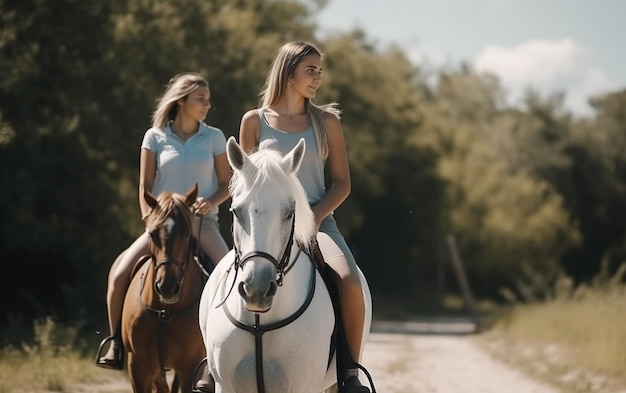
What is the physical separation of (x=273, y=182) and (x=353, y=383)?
1587 mm

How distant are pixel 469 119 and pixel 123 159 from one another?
6111 centimetres

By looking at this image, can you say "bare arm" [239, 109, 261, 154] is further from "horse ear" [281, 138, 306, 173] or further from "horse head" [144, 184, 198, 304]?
"horse head" [144, 184, 198, 304]

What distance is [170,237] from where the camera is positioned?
7.81 m

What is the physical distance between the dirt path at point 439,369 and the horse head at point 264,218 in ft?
25.4

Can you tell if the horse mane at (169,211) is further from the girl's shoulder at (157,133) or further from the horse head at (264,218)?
the horse head at (264,218)

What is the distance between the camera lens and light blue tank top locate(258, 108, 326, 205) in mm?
6719

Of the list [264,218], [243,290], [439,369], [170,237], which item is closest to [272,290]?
[243,290]

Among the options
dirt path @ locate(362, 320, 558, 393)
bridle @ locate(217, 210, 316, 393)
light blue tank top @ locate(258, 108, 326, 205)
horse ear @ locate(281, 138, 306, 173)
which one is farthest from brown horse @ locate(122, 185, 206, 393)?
dirt path @ locate(362, 320, 558, 393)

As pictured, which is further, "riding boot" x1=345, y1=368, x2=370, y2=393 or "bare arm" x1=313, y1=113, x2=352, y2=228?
"bare arm" x1=313, y1=113, x2=352, y2=228

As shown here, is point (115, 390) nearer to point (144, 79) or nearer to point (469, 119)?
point (144, 79)

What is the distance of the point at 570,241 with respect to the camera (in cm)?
5662

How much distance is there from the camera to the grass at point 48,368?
12352mm

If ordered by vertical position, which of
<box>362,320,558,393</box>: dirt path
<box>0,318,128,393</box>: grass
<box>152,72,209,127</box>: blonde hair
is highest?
<box>152,72,209,127</box>: blonde hair

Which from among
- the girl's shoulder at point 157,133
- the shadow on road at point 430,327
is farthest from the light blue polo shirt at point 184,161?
the shadow on road at point 430,327
